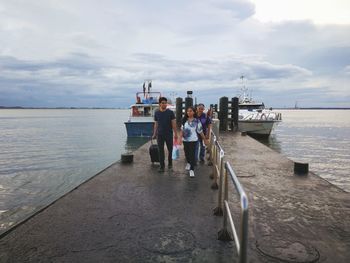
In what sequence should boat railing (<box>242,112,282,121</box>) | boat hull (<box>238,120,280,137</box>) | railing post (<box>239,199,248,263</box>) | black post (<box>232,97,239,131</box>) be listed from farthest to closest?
boat railing (<box>242,112,282,121</box>) < boat hull (<box>238,120,280,137</box>) < black post (<box>232,97,239,131</box>) < railing post (<box>239,199,248,263</box>)

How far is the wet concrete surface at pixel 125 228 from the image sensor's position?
3.35m

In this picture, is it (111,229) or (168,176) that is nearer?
(111,229)

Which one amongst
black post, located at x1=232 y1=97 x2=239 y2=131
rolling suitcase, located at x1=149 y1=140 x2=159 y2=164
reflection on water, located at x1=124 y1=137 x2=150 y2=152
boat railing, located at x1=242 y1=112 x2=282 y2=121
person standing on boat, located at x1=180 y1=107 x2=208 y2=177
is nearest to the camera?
person standing on boat, located at x1=180 y1=107 x2=208 y2=177

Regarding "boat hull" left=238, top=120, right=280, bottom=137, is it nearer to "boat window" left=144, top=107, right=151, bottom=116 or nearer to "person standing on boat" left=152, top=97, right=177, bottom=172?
"boat window" left=144, top=107, right=151, bottom=116

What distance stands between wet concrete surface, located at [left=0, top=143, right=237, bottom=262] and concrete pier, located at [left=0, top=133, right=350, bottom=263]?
0.04 ft

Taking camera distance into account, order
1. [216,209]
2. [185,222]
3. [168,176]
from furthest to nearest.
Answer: [168,176], [216,209], [185,222]

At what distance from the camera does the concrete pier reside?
11.1 feet

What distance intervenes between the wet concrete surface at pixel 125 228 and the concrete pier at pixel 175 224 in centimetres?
1

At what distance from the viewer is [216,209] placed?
4.60 metres

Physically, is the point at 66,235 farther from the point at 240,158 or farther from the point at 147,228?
the point at 240,158

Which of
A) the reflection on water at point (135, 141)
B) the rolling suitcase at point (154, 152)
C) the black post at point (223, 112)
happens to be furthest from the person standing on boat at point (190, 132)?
the reflection on water at point (135, 141)

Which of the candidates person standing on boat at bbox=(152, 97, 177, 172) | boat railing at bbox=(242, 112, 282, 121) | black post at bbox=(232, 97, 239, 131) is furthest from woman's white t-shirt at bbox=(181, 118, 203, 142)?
boat railing at bbox=(242, 112, 282, 121)

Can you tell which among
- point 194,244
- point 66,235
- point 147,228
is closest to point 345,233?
point 194,244

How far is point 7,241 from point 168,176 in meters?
3.96
